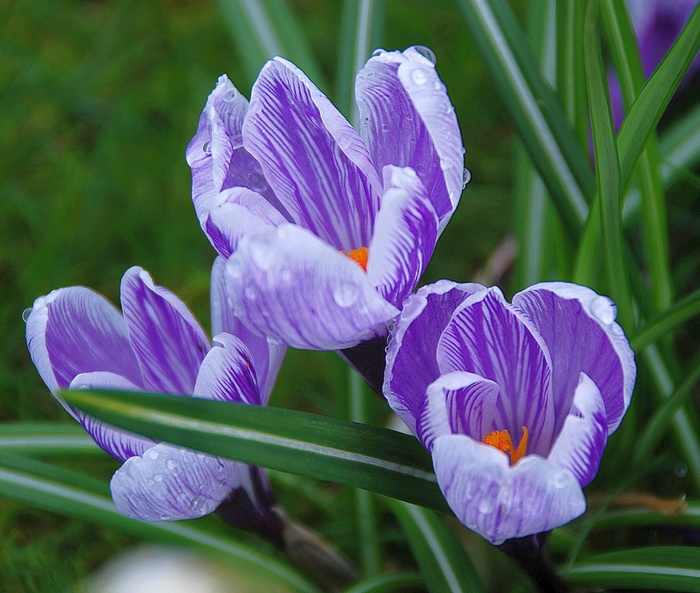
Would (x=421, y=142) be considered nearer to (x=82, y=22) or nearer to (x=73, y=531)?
(x=73, y=531)

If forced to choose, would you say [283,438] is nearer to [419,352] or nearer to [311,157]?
[419,352]

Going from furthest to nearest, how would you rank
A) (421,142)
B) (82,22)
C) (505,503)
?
(82,22) → (421,142) → (505,503)

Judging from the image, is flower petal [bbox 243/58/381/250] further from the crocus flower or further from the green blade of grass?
the crocus flower

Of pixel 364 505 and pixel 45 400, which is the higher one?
pixel 45 400

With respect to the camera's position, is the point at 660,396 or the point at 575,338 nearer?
the point at 575,338

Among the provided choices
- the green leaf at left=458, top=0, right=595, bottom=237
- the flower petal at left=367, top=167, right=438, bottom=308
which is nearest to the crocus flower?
the green leaf at left=458, top=0, right=595, bottom=237


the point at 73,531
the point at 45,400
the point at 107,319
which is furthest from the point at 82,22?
the point at 107,319

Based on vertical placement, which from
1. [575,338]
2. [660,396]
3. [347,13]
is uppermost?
[347,13]
